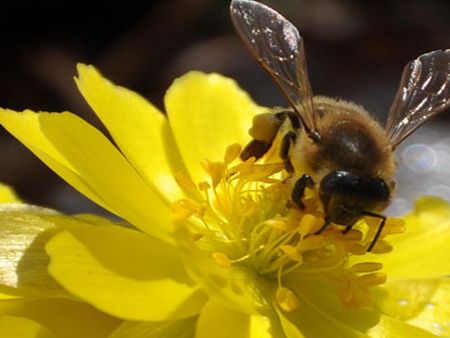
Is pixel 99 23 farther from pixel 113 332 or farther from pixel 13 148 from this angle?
pixel 113 332

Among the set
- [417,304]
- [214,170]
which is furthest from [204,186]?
[417,304]

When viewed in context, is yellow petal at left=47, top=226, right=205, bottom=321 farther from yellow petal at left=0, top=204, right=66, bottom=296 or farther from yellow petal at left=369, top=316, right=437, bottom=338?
yellow petal at left=369, top=316, right=437, bottom=338

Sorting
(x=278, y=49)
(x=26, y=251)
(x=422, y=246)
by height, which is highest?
(x=278, y=49)

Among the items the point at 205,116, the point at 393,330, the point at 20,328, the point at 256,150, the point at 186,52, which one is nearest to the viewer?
the point at 20,328

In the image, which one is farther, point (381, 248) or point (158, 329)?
point (381, 248)

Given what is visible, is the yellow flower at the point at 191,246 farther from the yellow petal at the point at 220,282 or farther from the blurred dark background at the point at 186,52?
the blurred dark background at the point at 186,52

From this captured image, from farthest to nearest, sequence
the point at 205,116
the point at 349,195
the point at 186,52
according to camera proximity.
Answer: the point at 186,52 < the point at 205,116 < the point at 349,195

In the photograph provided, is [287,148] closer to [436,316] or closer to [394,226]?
[394,226]
